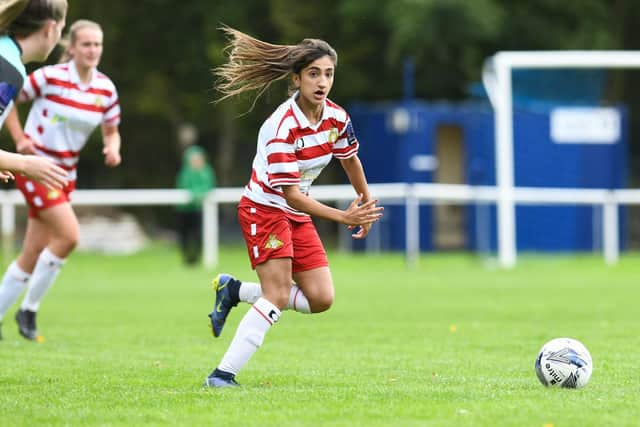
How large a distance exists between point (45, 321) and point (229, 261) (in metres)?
10.8

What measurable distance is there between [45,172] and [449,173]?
22721 mm

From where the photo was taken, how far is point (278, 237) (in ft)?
23.0

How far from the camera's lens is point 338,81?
101ft

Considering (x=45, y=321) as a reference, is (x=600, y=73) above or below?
above

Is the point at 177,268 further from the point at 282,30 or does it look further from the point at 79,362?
the point at 79,362

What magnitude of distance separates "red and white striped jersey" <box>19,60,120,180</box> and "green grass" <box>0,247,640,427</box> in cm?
145

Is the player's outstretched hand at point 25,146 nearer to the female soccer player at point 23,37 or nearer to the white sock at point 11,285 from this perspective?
the white sock at point 11,285

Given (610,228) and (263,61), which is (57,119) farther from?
(610,228)

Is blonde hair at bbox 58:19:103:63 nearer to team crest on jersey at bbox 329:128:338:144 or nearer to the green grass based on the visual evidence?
the green grass

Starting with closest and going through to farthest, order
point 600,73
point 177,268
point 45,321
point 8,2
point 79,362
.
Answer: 1. point 8,2
2. point 79,362
3. point 45,321
4. point 177,268
5. point 600,73

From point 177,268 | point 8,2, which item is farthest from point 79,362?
point 177,268

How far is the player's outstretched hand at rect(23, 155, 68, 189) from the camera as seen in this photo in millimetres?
5863

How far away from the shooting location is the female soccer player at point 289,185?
6812 millimetres

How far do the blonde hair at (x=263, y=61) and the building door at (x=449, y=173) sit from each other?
20.8 m
